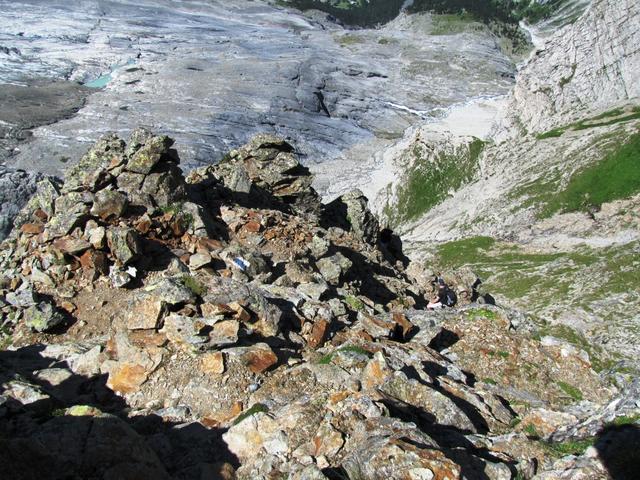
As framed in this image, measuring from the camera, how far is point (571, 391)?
63.4 ft

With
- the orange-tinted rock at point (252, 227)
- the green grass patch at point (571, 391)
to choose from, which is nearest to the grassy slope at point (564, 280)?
the green grass patch at point (571, 391)

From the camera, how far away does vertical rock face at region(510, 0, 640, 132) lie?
103938 millimetres

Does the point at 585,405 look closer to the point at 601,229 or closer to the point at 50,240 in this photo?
the point at 50,240

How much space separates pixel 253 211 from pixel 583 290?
38041mm

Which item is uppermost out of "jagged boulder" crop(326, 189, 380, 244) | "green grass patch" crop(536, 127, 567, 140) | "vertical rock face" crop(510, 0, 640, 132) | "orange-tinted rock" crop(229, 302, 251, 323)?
"vertical rock face" crop(510, 0, 640, 132)

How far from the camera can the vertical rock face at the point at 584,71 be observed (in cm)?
10394

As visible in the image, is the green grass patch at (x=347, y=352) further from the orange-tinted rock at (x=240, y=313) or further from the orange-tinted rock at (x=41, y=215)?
the orange-tinted rock at (x=41, y=215)

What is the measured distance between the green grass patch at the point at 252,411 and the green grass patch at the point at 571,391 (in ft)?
41.5

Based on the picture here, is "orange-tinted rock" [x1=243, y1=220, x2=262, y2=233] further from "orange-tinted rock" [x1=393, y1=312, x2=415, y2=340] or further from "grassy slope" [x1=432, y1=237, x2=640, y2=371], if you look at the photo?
"grassy slope" [x1=432, y1=237, x2=640, y2=371]

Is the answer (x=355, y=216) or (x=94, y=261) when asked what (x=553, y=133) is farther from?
(x=94, y=261)

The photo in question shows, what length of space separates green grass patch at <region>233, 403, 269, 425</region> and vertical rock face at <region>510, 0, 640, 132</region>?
11262 cm

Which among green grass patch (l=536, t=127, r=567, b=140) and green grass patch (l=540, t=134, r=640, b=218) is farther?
green grass patch (l=536, t=127, r=567, b=140)

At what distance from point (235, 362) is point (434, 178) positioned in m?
102

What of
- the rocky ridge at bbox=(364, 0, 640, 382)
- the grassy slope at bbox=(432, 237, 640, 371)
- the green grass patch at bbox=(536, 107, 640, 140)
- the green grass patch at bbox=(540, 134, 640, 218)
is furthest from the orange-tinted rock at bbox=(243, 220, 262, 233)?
the green grass patch at bbox=(536, 107, 640, 140)
